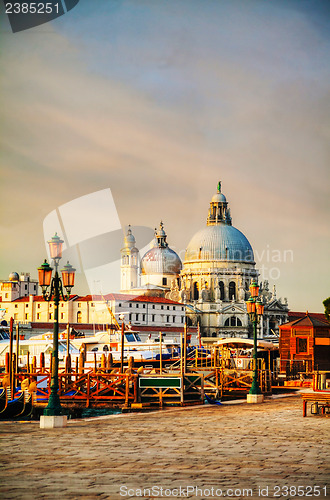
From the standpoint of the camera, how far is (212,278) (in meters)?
128

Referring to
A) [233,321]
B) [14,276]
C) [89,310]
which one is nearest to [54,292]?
[89,310]

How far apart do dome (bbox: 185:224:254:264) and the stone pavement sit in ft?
364

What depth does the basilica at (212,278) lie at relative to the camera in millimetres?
124188

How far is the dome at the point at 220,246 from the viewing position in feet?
424

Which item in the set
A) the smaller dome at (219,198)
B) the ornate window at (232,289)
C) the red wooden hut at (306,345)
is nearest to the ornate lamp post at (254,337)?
the red wooden hut at (306,345)

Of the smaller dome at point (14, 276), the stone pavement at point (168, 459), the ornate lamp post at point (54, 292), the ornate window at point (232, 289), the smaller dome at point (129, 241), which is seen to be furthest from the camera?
the smaller dome at point (129, 241)

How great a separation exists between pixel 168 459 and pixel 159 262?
127 metres

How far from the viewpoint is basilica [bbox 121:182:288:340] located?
4889 inches

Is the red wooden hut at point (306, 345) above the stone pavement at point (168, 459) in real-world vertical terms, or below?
above

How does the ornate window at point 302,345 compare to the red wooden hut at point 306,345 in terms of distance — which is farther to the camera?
the ornate window at point 302,345

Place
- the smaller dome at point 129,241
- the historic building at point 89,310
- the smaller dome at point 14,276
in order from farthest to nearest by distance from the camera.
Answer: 1. the smaller dome at point 129,241
2. the smaller dome at point 14,276
3. the historic building at point 89,310

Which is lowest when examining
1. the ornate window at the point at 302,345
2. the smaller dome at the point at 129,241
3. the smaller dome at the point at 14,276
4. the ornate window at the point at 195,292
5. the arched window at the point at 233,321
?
the ornate window at the point at 302,345

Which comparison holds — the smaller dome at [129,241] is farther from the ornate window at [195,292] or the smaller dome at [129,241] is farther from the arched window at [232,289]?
the arched window at [232,289]

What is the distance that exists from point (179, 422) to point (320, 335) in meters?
29.3
